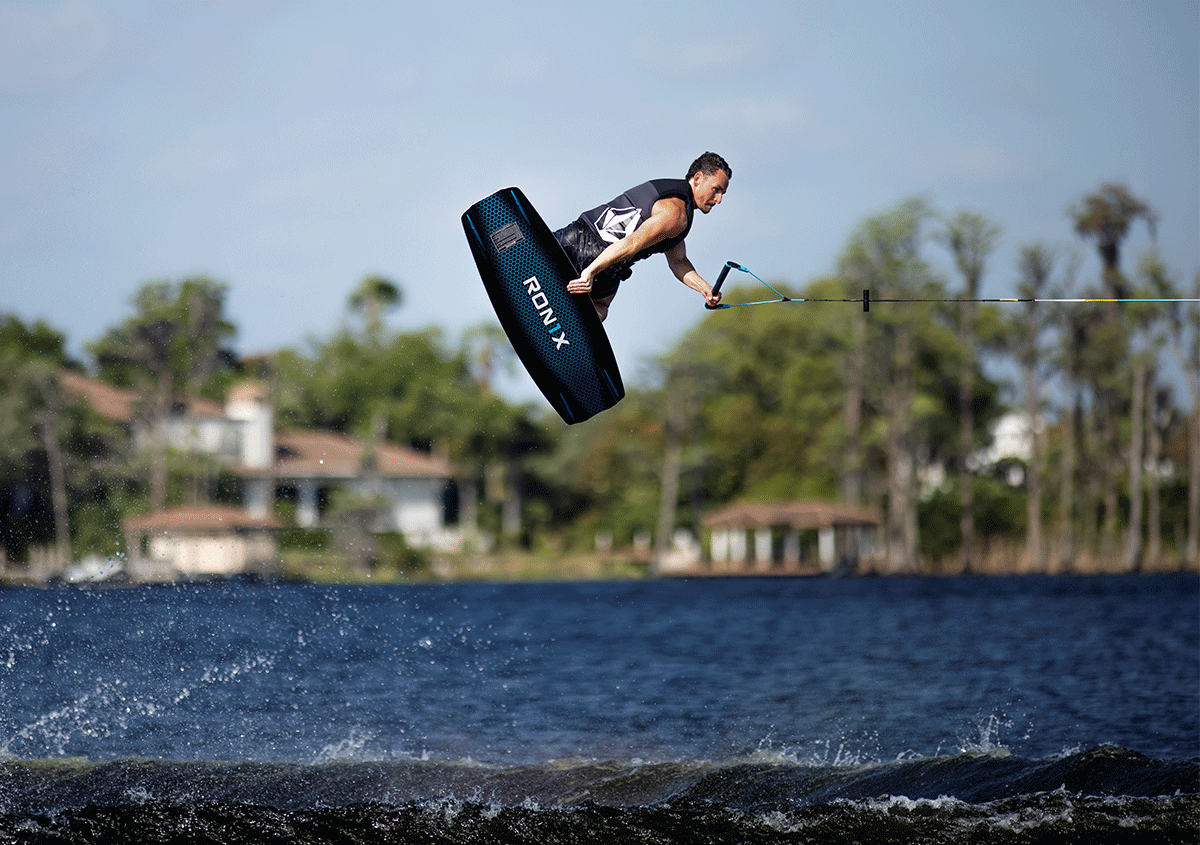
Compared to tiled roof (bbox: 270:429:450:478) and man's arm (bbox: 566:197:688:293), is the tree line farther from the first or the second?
man's arm (bbox: 566:197:688:293)

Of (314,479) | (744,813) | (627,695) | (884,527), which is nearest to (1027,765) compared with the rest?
(744,813)

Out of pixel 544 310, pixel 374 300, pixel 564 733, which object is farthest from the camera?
pixel 374 300

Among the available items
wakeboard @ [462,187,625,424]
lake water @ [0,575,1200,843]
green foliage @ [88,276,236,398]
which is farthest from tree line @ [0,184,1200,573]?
wakeboard @ [462,187,625,424]

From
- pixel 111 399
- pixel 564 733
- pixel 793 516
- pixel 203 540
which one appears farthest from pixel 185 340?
pixel 564 733

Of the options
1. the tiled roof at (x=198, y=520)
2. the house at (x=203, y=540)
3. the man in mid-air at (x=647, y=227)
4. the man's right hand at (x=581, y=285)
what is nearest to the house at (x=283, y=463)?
the tiled roof at (x=198, y=520)

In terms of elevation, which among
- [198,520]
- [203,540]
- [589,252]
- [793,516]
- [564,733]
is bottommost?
[564,733]

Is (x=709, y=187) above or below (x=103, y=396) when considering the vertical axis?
below

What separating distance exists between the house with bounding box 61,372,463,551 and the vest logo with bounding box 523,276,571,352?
41356 mm

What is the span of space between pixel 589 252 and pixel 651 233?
593 mm

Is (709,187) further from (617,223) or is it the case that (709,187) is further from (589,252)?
(589,252)

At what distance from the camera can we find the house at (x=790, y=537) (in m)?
53.1

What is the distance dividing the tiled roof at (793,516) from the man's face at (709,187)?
150 ft

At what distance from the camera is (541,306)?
804cm

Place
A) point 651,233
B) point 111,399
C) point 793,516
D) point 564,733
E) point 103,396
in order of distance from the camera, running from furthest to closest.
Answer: point 793,516
point 111,399
point 103,396
point 564,733
point 651,233
